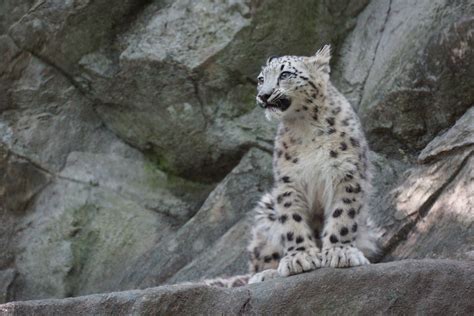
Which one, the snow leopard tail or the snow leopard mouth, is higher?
the snow leopard mouth

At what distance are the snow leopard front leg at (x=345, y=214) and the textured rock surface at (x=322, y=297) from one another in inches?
15.8

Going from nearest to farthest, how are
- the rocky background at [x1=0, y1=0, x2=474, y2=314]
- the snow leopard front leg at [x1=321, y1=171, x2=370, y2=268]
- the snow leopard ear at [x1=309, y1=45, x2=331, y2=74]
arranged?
1. the snow leopard front leg at [x1=321, y1=171, x2=370, y2=268]
2. the snow leopard ear at [x1=309, y1=45, x2=331, y2=74]
3. the rocky background at [x1=0, y1=0, x2=474, y2=314]

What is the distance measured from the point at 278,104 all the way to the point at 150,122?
8.59 ft

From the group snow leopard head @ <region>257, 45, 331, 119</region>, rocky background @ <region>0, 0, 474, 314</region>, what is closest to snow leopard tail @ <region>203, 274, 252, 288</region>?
snow leopard head @ <region>257, 45, 331, 119</region>

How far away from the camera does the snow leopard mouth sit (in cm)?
573

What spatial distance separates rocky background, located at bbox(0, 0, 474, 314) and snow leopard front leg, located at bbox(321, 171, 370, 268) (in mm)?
1650

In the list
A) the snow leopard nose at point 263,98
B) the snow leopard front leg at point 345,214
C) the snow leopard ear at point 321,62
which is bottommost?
the snow leopard front leg at point 345,214

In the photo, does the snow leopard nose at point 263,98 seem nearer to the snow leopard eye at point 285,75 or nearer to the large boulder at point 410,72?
the snow leopard eye at point 285,75

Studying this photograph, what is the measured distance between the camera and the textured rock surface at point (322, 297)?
462 cm

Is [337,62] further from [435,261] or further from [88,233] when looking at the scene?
[435,261]

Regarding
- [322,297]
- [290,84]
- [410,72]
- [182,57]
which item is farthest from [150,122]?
[322,297]

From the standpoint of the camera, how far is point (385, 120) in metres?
7.28

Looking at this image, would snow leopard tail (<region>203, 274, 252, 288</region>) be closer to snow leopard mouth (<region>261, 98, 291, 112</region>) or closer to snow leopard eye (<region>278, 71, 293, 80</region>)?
snow leopard mouth (<region>261, 98, 291, 112</region>)

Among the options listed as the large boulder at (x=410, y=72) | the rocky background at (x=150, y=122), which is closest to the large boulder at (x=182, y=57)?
the rocky background at (x=150, y=122)
